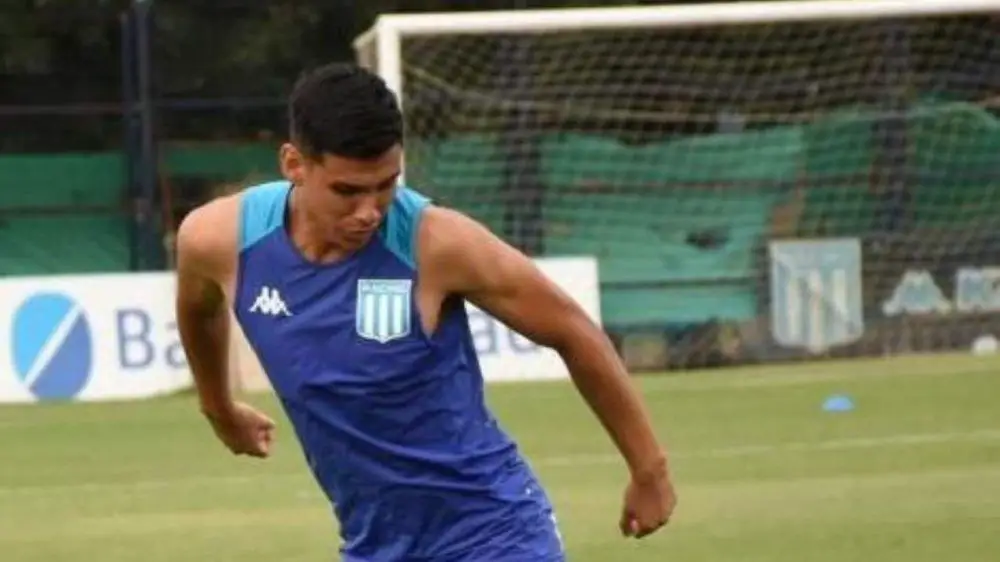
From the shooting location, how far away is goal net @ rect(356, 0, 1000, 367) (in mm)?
22453

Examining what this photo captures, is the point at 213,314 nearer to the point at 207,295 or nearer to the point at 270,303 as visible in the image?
the point at 207,295

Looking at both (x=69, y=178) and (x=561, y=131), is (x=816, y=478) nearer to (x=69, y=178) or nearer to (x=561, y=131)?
(x=561, y=131)

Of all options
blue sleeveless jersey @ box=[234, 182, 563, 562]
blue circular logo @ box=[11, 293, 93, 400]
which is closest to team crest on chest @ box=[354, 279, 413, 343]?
blue sleeveless jersey @ box=[234, 182, 563, 562]

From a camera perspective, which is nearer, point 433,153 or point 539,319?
point 539,319

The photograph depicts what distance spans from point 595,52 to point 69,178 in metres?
4.99

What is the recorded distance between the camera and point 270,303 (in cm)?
513

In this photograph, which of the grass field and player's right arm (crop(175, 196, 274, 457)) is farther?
the grass field

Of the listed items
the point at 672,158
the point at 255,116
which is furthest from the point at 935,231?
the point at 255,116

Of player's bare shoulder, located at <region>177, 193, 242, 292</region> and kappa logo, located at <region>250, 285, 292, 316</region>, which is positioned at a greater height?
player's bare shoulder, located at <region>177, 193, 242, 292</region>

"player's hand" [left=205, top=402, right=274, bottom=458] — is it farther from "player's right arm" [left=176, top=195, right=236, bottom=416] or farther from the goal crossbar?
the goal crossbar

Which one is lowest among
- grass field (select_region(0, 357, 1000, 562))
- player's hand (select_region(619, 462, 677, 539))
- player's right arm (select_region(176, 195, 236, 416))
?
grass field (select_region(0, 357, 1000, 562))

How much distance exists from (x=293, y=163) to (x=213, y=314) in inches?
27.5

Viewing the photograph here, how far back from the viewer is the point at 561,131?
2353 centimetres

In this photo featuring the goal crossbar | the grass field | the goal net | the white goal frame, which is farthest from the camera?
the goal net
